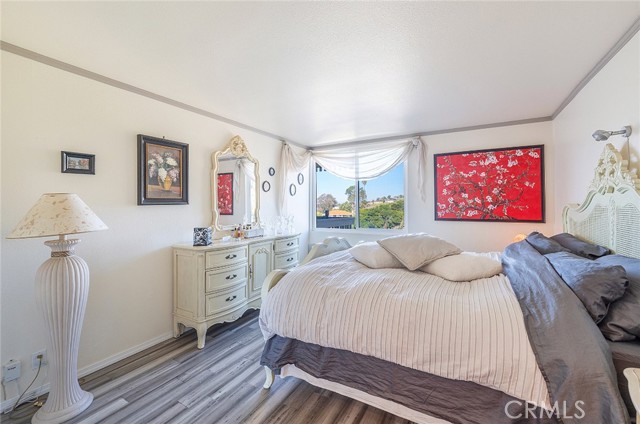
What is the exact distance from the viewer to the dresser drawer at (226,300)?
2533 mm

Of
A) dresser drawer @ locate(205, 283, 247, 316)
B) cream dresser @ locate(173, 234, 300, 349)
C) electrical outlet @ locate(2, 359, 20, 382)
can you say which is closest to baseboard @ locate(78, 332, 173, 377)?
cream dresser @ locate(173, 234, 300, 349)

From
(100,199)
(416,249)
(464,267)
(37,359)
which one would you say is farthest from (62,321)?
(464,267)

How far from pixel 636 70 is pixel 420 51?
1.32 meters

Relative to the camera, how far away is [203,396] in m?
1.83

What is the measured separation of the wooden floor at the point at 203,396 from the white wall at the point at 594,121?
8.19ft

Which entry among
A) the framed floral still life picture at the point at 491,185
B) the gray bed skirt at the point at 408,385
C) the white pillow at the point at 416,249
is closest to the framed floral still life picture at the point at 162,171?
the gray bed skirt at the point at 408,385

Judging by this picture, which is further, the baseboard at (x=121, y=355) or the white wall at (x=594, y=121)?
the baseboard at (x=121, y=355)

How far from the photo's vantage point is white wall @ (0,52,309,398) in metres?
1.78

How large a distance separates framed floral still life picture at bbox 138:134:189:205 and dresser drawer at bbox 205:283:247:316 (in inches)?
40.8

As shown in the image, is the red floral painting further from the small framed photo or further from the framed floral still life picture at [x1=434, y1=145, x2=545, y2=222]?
the framed floral still life picture at [x1=434, y1=145, x2=545, y2=222]

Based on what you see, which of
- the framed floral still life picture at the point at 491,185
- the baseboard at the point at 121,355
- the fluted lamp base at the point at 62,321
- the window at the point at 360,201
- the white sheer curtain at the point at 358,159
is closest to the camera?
the fluted lamp base at the point at 62,321

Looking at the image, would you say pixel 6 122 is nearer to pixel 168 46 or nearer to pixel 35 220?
pixel 35 220

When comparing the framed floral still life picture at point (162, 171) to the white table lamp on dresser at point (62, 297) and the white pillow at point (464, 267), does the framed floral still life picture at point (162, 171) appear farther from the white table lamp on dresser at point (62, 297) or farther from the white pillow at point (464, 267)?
the white pillow at point (464, 267)

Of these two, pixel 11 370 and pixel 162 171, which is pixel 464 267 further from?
pixel 11 370
